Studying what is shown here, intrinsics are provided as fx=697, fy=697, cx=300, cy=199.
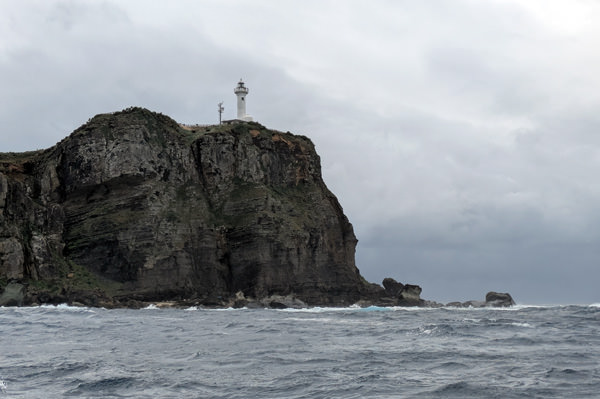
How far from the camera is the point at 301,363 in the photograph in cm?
2816

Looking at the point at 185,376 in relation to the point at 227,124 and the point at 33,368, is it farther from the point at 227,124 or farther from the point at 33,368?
the point at 227,124

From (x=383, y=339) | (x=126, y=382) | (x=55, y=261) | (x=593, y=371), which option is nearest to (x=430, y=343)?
(x=383, y=339)

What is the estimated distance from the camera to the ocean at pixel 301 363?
22062mm

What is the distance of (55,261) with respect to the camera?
10906 centimetres

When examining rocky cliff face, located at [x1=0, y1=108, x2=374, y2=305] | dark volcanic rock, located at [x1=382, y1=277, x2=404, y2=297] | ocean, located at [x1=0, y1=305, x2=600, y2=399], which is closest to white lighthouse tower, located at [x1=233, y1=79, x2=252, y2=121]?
rocky cliff face, located at [x1=0, y1=108, x2=374, y2=305]

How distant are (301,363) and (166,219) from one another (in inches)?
3640

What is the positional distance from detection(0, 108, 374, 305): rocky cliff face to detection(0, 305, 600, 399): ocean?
65.9m

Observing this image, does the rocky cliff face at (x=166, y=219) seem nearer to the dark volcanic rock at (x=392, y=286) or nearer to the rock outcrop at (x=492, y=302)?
the dark volcanic rock at (x=392, y=286)

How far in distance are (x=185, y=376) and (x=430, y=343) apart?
51.7ft

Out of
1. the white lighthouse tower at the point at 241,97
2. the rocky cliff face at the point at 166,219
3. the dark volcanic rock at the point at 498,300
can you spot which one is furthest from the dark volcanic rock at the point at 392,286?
the white lighthouse tower at the point at 241,97

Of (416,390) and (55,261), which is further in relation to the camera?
(55,261)

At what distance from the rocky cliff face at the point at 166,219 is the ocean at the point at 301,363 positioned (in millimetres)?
65866

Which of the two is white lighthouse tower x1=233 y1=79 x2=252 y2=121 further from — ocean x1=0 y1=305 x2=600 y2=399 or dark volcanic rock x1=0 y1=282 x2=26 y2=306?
ocean x1=0 y1=305 x2=600 y2=399

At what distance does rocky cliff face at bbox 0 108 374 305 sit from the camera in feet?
359
